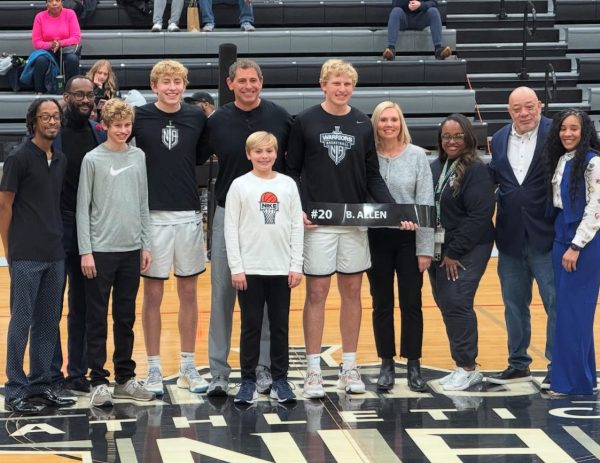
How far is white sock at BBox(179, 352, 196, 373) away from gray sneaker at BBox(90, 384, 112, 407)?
475mm

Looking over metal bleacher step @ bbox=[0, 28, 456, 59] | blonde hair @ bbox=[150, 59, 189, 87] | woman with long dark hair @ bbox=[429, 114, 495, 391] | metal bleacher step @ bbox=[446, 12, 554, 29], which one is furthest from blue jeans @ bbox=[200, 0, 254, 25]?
woman with long dark hair @ bbox=[429, 114, 495, 391]

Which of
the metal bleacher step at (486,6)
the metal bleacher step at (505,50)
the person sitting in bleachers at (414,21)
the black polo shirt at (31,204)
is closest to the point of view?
the black polo shirt at (31,204)

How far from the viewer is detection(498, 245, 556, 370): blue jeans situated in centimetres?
610

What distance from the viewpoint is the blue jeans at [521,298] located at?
20.0 feet

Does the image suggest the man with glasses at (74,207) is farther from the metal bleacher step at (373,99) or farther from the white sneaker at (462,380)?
the metal bleacher step at (373,99)

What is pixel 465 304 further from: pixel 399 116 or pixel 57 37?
pixel 57 37

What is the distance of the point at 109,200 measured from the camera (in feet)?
18.5

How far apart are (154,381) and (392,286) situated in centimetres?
126

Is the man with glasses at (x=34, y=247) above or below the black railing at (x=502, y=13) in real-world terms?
below

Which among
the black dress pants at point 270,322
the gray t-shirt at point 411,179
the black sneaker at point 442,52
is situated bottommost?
the black dress pants at point 270,322

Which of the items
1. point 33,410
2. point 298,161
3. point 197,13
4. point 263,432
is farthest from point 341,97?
point 197,13

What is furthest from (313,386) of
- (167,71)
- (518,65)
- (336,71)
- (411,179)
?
(518,65)

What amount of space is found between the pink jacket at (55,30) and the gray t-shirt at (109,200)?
6.83 m

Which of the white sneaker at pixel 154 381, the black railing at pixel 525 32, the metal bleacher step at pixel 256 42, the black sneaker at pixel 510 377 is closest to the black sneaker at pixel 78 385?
the white sneaker at pixel 154 381
